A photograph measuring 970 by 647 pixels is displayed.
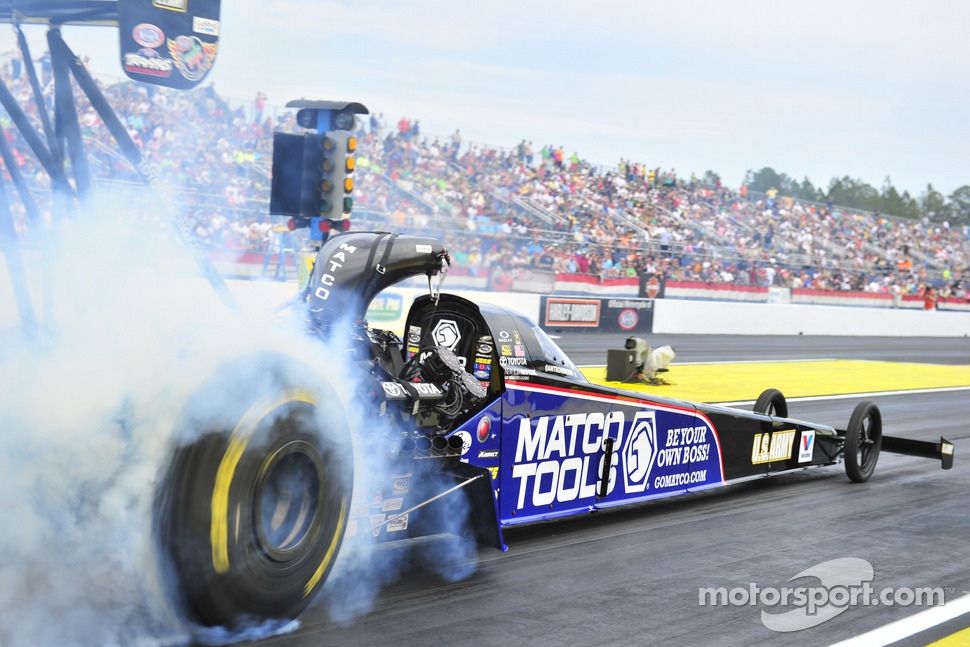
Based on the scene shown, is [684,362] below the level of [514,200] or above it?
below

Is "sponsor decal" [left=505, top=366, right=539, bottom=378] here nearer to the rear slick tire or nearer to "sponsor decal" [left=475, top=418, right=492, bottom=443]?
"sponsor decal" [left=475, top=418, right=492, bottom=443]

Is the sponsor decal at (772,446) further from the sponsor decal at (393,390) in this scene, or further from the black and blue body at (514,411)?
the sponsor decal at (393,390)

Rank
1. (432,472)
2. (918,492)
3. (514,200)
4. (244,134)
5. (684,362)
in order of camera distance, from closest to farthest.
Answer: (432,472), (244,134), (918,492), (684,362), (514,200)

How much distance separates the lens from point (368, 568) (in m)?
5.20

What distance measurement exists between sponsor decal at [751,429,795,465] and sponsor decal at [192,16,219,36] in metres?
5.42

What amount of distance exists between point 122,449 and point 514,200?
89.7ft

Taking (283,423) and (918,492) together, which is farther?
(918,492)

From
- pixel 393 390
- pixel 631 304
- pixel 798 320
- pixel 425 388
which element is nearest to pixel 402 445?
pixel 393 390

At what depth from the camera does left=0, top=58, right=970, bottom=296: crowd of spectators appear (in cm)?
573

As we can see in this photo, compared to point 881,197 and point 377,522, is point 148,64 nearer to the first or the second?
point 377,522

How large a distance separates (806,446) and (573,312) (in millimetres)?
17667

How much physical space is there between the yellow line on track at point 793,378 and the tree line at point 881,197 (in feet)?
238

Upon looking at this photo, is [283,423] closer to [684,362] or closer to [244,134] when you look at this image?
[244,134]

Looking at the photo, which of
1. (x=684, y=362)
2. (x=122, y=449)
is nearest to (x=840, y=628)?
(x=122, y=449)
